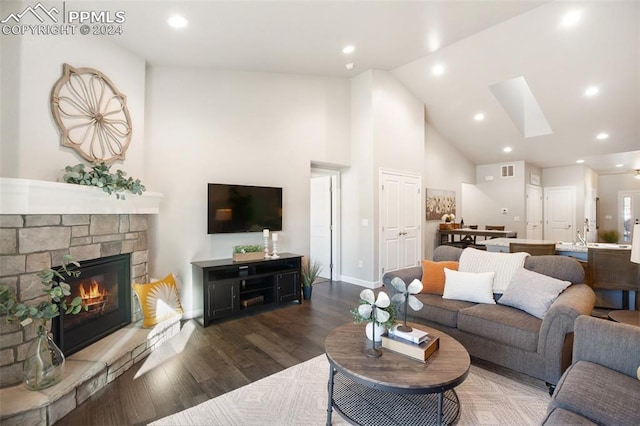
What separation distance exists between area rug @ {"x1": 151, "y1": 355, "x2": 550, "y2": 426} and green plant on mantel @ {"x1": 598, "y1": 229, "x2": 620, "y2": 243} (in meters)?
10.2

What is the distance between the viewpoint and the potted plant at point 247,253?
12.8ft

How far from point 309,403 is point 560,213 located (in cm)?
986

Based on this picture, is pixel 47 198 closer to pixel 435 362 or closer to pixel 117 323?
pixel 117 323

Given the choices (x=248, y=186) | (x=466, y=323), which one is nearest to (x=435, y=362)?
(x=466, y=323)

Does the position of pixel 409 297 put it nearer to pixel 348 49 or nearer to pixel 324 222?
pixel 348 49

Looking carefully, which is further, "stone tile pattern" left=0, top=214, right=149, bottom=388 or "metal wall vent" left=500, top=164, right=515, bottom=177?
"metal wall vent" left=500, top=164, right=515, bottom=177

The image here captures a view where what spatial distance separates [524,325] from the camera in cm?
232

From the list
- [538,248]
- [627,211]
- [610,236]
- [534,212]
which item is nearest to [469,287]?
[538,248]

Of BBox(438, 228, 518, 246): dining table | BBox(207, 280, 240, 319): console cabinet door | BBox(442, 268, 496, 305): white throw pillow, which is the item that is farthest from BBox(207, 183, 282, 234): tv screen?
BBox(438, 228, 518, 246): dining table

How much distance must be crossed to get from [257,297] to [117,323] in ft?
5.13

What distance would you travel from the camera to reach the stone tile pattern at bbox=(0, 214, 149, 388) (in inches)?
80.0

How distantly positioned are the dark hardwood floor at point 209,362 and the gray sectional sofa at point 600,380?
191cm

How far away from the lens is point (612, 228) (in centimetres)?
996

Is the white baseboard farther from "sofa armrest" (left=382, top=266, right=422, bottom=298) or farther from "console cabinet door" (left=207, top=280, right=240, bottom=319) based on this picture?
"console cabinet door" (left=207, top=280, right=240, bottom=319)
